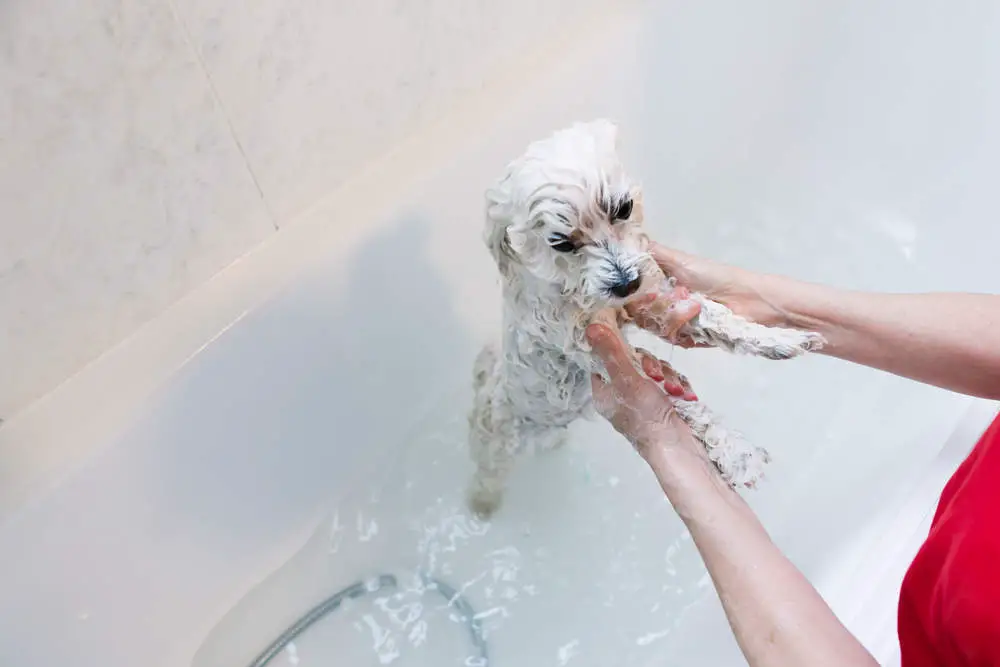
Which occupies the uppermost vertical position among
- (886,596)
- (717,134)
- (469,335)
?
(717,134)

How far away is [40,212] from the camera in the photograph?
78 centimetres

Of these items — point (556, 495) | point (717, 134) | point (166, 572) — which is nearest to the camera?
point (166, 572)

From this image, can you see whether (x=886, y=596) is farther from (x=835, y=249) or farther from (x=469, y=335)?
(x=835, y=249)

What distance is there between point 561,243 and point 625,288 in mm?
69

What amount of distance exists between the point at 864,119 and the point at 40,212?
4.75 ft

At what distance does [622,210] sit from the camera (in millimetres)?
684

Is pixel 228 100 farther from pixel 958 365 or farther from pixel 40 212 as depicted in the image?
pixel 958 365

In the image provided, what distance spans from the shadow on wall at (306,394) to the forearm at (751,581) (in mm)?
482

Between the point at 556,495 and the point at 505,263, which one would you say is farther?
the point at 556,495

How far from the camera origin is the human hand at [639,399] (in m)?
0.77

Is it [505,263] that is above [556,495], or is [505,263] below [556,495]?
above

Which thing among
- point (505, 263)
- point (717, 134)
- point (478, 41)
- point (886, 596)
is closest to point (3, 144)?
point (505, 263)

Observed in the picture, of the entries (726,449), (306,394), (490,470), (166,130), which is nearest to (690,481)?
(726,449)

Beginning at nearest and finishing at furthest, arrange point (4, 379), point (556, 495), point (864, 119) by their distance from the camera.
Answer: point (4, 379)
point (556, 495)
point (864, 119)
